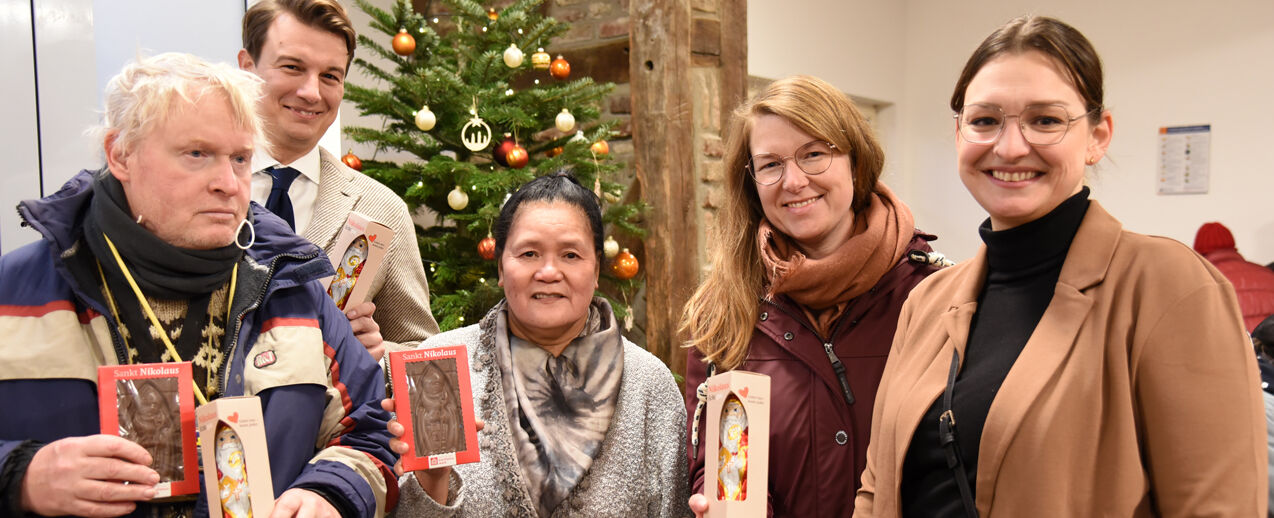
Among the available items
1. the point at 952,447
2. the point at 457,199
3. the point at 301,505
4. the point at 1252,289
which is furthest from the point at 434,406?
the point at 1252,289

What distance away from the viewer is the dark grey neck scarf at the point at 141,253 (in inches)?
57.1

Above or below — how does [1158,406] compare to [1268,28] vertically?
below

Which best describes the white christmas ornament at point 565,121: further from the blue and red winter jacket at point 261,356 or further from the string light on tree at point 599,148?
the blue and red winter jacket at point 261,356

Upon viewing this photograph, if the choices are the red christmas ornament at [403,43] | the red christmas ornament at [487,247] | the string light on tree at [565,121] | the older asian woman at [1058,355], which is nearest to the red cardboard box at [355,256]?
the older asian woman at [1058,355]

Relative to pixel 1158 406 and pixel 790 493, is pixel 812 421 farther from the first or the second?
pixel 1158 406

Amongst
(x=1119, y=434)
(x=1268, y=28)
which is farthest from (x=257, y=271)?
(x=1268, y=28)

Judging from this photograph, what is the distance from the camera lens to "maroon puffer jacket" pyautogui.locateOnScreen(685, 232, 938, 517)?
1.79 m

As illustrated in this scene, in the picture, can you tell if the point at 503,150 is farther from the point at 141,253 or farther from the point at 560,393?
the point at 141,253

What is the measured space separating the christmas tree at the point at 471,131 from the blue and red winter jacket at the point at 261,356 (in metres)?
1.54

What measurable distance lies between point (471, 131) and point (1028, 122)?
2.34 metres

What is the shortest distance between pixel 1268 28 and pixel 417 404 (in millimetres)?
5933

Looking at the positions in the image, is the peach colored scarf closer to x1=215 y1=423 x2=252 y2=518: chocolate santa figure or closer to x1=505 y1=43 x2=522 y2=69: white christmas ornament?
x1=215 y1=423 x2=252 y2=518: chocolate santa figure

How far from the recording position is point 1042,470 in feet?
4.16

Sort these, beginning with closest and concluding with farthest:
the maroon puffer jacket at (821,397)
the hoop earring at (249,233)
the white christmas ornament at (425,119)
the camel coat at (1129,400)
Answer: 1. the camel coat at (1129,400)
2. the hoop earring at (249,233)
3. the maroon puffer jacket at (821,397)
4. the white christmas ornament at (425,119)
